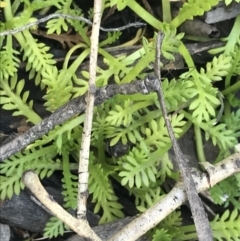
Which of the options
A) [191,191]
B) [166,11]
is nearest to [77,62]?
[166,11]

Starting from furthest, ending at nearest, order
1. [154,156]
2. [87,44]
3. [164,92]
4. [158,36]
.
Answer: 1. [87,44]
2. [154,156]
3. [164,92]
4. [158,36]

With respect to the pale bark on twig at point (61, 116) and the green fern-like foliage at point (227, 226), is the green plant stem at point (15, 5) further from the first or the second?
the green fern-like foliage at point (227, 226)

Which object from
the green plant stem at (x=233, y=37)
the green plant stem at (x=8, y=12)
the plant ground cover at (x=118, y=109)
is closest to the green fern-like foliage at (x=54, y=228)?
the plant ground cover at (x=118, y=109)

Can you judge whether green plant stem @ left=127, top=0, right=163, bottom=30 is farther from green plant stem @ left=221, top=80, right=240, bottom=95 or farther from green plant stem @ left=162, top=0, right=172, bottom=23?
green plant stem @ left=221, top=80, right=240, bottom=95

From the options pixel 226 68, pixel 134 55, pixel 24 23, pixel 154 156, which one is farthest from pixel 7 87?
pixel 226 68

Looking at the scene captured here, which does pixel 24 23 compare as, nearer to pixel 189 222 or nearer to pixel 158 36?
pixel 158 36

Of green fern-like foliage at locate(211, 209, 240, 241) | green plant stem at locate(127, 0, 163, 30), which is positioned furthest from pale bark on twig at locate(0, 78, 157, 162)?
green fern-like foliage at locate(211, 209, 240, 241)

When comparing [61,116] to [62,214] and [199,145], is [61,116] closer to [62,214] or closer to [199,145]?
[62,214]
